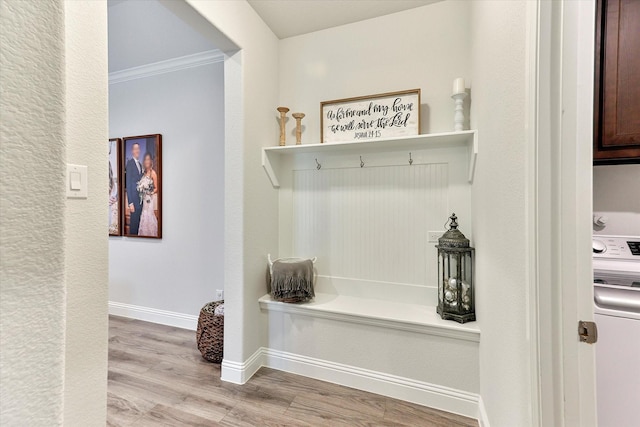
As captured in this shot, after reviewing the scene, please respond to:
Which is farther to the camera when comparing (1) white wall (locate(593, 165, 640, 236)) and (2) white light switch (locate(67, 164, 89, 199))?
(1) white wall (locate(593, 165, 640, 236))

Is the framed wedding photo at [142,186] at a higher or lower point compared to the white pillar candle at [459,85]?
lower

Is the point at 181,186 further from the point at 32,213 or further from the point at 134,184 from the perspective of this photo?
the point at 32,213

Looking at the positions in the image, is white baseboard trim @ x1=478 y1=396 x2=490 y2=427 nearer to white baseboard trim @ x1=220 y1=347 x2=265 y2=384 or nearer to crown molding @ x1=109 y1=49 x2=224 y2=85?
white baseboard trim @ x1=220 y1=347 x2=265 y2=384

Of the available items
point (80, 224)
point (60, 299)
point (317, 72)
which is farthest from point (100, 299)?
point (317, 72)

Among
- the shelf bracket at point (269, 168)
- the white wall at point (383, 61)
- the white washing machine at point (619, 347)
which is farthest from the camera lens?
the shelf bracket at point (269, 168)

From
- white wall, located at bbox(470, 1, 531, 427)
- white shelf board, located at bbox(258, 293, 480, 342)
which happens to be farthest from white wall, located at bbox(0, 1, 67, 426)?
white shelf board, located at bbox(258, 293, 480, 342)

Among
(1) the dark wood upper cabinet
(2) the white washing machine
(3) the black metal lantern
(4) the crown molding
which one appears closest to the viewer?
(2) the white washing machine

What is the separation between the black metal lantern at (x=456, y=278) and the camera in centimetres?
175

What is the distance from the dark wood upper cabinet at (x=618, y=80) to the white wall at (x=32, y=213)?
2.10 metres

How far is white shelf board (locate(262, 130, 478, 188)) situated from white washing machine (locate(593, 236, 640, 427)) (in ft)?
2.77

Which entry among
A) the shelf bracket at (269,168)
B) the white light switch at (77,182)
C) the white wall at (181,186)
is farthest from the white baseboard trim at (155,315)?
the white light switch at (77,182)

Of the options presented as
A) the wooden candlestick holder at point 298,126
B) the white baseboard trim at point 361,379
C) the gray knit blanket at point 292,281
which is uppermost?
the wooden candlestick holder at point 298,126

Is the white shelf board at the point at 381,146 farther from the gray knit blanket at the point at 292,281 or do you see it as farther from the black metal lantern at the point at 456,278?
the gray knit blanket at the point at 292,281

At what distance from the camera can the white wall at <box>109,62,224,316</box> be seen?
2684 mm
